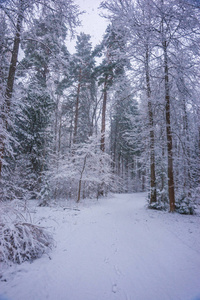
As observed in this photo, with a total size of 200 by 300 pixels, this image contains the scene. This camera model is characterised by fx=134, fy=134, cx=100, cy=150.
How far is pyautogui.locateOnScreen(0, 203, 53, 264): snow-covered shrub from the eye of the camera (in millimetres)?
2607

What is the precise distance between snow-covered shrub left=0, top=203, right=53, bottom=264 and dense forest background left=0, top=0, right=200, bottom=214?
61 centimetres

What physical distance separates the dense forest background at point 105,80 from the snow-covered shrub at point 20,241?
0.61 meters

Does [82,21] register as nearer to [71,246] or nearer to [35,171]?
[71,246]

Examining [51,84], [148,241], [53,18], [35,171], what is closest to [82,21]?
[53,18]

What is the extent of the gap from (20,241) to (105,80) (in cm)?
1361

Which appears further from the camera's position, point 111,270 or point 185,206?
point 185,206

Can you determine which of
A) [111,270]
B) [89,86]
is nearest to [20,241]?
[111,270]

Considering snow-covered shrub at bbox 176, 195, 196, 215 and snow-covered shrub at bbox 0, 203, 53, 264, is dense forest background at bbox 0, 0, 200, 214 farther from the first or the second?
snow-covered shrub at bbox 0, 203, 53, 264

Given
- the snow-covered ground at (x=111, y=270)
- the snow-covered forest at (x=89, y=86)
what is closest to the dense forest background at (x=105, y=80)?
the snow-covered forest at (x=89, y=86)

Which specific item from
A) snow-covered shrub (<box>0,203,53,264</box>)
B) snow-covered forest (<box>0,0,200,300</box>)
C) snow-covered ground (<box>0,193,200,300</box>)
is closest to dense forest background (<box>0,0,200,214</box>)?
snow-covered forest (<box>0,0,200,300</box>)

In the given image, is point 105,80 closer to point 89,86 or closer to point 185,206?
point 89,86

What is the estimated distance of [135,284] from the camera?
88.8 inches

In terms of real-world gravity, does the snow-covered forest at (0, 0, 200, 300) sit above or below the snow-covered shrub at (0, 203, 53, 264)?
above

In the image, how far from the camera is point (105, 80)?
13086mm
